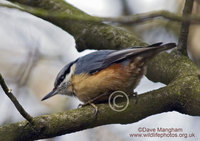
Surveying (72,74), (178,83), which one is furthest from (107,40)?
(178,83)

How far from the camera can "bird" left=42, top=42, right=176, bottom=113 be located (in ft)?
9.62

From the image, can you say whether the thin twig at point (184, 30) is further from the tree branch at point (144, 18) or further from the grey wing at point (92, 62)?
the tree branch at point (144, 18)

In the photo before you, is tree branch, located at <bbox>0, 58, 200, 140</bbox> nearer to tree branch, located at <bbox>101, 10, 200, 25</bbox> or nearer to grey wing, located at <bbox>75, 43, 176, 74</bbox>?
grey wing, located at <bbox>75, 43, 176, 74</bbox>

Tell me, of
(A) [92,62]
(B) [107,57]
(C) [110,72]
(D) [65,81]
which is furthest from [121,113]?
(D) [65,81]

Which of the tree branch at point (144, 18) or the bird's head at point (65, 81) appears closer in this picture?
the tree branch at point (144, 18)

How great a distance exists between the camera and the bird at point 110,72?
2.93 meters

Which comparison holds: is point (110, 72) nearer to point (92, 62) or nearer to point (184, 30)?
point (92, 62)

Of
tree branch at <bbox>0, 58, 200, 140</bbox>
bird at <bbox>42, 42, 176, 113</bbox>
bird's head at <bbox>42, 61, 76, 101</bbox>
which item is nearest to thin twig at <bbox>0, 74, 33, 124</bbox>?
tree branch at <bbox>0, 58, 200, 140</bbox>

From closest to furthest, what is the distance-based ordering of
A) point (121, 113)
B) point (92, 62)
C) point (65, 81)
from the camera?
point (121, 113)
point (92, 62)
point (65, 81)

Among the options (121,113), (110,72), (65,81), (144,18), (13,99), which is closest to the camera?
(144,18)

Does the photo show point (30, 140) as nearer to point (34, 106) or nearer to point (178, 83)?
point (178, 83)

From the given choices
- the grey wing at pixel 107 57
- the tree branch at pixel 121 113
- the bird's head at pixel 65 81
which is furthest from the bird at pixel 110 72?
the tree branch at pixel 121 113

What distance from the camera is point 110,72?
3088mm

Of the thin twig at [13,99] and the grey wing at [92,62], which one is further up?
the thin twig at [13,99]
